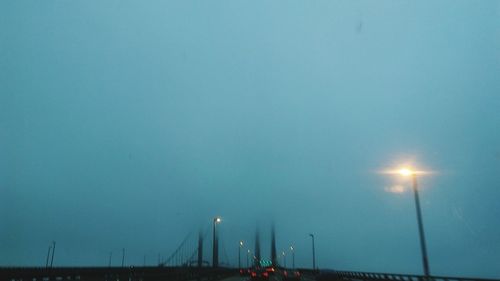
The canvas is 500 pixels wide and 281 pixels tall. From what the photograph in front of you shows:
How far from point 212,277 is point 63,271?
1907 cm

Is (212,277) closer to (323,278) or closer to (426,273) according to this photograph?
(323,278)

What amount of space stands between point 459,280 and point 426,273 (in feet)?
15.0

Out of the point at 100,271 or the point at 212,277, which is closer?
the point at 212,277

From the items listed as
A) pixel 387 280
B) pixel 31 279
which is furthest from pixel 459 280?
pixel 31 279

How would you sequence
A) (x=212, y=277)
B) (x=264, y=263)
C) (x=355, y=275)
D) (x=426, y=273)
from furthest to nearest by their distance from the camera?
(x=264, y=263) < (x=355, y=275) < (x=212, y=277) < (x=426, y=273)

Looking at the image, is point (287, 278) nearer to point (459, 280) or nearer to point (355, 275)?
point (355, 275)

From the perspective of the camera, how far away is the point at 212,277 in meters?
50.4

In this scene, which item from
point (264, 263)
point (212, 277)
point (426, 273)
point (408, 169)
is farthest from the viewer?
point (264, 263)

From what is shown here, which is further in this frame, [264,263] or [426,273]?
[264,263]

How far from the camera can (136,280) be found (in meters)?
31.5

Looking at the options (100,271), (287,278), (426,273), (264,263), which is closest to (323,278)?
(287,278)

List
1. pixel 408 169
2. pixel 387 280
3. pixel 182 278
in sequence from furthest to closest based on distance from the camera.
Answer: pixel 387 280
pixel 182 278
pixel 408 169

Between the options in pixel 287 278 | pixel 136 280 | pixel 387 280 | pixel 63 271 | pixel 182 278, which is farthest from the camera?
pixel 63 271

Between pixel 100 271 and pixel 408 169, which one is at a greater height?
pixel 408 169
